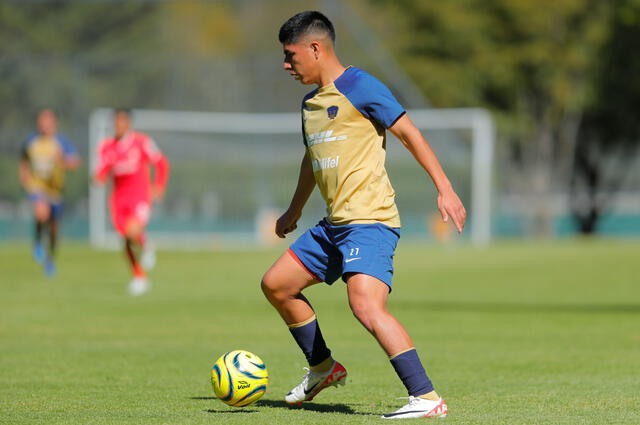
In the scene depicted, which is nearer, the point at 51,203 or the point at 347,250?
the point at 347,250

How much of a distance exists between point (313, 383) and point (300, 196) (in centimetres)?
113

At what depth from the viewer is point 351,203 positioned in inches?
269

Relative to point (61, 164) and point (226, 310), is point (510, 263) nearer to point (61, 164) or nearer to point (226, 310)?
point (61, 164)

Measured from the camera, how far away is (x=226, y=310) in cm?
1445

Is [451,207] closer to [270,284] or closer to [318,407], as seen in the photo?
[270,284]

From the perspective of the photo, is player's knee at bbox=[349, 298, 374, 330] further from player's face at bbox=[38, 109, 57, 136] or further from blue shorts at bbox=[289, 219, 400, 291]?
player's face at bbox=[38, 109, 57, 136]

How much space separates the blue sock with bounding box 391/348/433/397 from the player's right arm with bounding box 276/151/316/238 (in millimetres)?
1206

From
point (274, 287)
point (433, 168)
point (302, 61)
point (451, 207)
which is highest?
point (302, 61)

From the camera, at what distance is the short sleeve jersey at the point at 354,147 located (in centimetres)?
680

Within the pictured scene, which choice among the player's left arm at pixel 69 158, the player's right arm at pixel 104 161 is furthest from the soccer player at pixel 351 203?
the player's left arm at pixel 69 158

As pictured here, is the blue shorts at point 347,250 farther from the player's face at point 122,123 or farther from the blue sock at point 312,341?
the player's face at point 122,123

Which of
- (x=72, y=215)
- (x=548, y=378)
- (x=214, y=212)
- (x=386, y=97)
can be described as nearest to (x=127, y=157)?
(x=548, y=378)

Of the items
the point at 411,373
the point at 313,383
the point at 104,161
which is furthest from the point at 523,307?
the point at 411,373

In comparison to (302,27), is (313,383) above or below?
below
